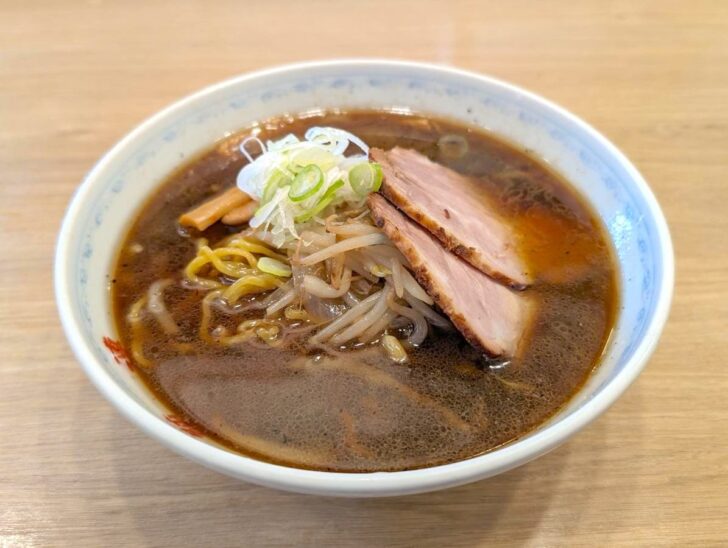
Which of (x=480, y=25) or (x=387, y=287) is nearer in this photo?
(x=387, y=287)

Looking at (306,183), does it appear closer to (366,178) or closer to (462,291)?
(366,178)

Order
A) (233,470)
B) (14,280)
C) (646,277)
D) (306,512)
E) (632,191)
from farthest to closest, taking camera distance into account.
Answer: (14,280), (632,191), (646,277), (306,512), (233,470)

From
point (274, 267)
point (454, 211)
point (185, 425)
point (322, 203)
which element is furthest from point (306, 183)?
point (185, 425)

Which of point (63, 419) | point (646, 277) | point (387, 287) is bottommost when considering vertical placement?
point (63, 419)

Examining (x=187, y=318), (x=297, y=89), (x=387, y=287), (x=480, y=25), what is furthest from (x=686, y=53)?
(x=187, y=318)

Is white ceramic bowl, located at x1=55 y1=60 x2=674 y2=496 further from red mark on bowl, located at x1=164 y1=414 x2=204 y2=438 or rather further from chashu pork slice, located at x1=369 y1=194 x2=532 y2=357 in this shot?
chashu pork slice, located at x1=369 y1=194 x2=532 y2=357

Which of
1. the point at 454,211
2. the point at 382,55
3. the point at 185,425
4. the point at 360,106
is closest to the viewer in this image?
the point at 185,425

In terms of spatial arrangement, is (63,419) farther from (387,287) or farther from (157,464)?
(387,287)
